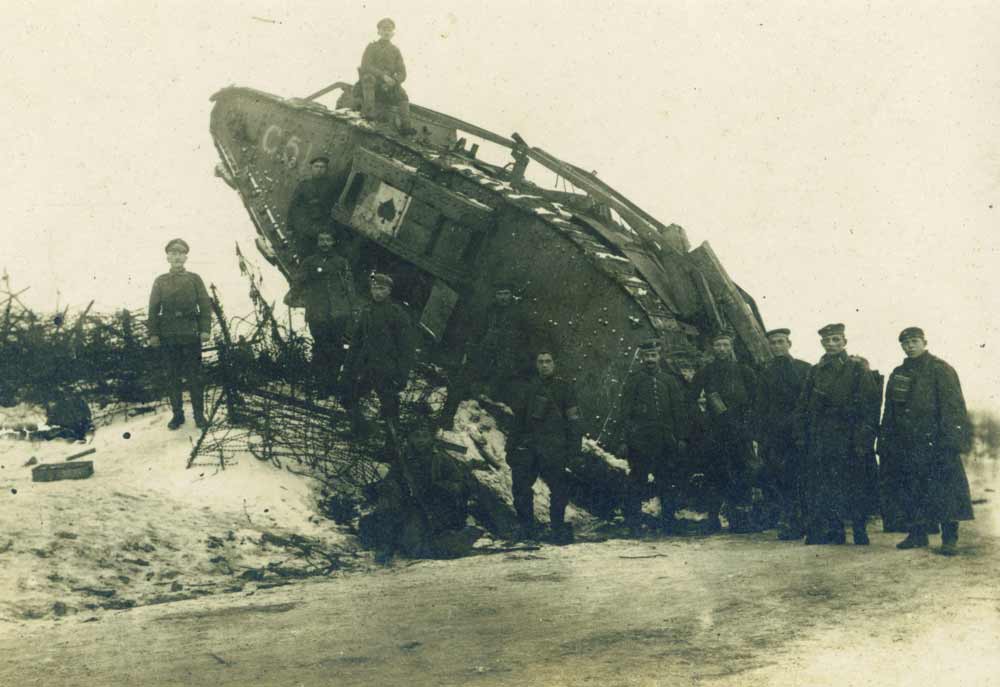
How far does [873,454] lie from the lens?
7289 millimetres

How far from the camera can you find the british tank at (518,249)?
28.5ft

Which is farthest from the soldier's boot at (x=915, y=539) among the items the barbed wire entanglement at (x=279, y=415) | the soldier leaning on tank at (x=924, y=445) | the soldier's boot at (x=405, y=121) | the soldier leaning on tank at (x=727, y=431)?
the soldier's boot at (x=405, y=121)

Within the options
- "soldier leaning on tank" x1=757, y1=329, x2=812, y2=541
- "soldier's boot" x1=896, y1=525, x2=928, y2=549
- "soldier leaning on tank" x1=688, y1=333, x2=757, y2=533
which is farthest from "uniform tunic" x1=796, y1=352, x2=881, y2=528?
"soldier leaning on tank" x1=688, y1=333, x2=757, y2=533

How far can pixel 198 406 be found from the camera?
823cm

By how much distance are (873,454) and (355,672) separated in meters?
4.69

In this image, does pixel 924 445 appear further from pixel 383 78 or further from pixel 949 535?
pixel 383 78

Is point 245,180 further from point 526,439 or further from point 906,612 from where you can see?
point 906,612

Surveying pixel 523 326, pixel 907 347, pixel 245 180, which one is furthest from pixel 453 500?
pixel 245 180

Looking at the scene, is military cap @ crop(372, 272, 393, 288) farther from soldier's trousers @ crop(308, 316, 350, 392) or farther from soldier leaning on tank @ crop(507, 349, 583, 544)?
soldier leaning on tank @ crop(507, 349, 583, 544)

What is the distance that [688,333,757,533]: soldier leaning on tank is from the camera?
810 centimetres

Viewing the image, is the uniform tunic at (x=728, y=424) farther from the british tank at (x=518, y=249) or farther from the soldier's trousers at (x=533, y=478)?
the soldier's trousers at (x=533, y=478)

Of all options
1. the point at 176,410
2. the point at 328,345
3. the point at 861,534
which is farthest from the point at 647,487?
the point at 176,410

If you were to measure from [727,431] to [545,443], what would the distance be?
1735 millimetres

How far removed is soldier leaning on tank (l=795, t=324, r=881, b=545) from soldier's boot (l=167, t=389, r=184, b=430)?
202 inches
